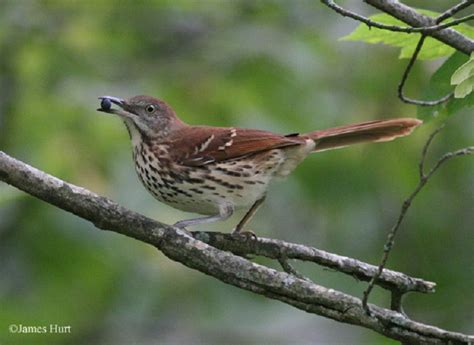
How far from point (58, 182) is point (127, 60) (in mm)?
4715

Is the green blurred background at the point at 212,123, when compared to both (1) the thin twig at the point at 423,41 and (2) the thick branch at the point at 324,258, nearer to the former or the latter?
(2) the thick branch at the point at 324,258

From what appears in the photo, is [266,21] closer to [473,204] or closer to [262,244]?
[473,204]

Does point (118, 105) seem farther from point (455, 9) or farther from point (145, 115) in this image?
point (455, 9)

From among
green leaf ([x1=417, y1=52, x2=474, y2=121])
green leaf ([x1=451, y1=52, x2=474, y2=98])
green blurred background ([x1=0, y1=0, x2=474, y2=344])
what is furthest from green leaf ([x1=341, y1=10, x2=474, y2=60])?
green blurred background ([x1=0, y1=0, x2=474, y2=344])

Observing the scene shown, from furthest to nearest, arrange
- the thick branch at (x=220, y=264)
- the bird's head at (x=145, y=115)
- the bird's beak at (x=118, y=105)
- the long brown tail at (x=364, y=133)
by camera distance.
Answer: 1. the bird's head at (x=145, y=115)
2. the bird's beak at (x=118, y=105)
3. the long brown tail at (x=364, y=133)
4. the thick branch at (x=220, y=264)

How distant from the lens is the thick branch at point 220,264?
3602 millimetres

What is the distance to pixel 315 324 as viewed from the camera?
8.02 m

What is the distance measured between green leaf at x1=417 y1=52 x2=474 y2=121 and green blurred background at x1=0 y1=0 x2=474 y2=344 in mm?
2801

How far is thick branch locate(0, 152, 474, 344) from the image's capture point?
3602mm

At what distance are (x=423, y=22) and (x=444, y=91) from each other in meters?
0.35

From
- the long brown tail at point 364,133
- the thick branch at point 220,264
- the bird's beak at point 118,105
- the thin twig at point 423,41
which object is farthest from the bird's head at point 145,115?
the thin twig at point 423,41

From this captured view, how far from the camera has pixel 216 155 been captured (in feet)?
18.1

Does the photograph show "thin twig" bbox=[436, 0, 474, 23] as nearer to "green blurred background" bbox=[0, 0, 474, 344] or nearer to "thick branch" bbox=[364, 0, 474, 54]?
"thick branch" bbox=[364, 0, 474, 54]

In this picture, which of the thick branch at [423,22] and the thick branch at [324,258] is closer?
the thick branch at [423,22]
